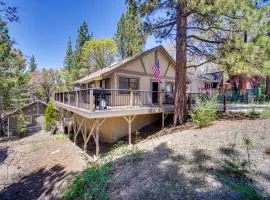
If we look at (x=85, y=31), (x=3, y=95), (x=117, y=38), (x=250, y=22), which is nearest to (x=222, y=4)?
(x=250, y=22)

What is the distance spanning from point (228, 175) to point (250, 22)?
705 centimetres

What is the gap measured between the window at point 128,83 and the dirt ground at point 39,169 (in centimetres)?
526

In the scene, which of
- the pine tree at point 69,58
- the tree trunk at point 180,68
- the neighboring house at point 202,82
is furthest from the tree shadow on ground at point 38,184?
the pine tree at point 69,58

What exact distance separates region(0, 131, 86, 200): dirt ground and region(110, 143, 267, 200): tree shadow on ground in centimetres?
310

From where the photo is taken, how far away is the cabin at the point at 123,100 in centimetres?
1034

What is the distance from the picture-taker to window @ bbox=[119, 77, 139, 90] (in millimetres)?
14477

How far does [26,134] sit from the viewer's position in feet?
76.8

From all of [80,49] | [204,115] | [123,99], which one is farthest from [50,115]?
[80,49]

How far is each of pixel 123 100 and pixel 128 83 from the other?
76.7 inches

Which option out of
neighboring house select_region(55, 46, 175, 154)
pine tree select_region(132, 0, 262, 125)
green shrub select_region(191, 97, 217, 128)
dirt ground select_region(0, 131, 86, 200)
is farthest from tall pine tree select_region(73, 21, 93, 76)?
green shrub select_region(191, 97, 217, 128)

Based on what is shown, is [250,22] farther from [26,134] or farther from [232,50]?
[26,134]

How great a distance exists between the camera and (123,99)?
13.6m

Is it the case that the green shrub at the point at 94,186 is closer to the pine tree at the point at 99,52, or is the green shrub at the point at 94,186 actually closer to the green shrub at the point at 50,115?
the green shrub at the point at 50,115

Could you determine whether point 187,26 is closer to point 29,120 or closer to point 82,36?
point 29,120
